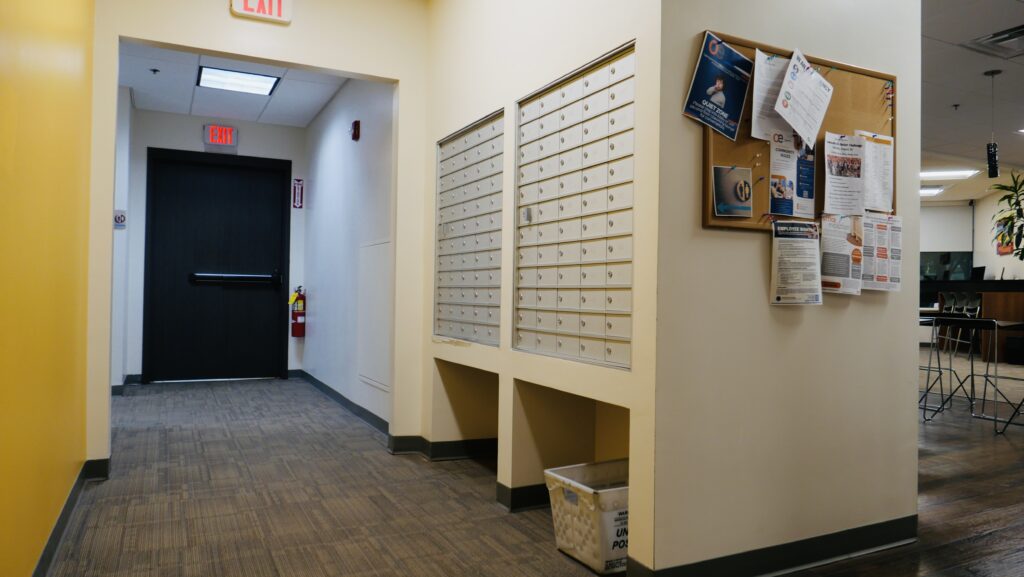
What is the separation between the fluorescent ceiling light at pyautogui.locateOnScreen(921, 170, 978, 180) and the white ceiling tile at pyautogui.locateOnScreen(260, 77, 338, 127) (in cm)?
841

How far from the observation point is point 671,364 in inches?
83.5

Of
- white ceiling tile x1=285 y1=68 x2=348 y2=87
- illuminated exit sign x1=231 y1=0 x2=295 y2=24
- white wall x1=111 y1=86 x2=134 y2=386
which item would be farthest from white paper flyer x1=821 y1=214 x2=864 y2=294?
white wall x1=111 y1=86 x2=134 y2=386

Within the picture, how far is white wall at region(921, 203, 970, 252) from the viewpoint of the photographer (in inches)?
496

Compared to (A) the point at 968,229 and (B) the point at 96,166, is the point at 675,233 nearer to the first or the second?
(B) the point at 96,166

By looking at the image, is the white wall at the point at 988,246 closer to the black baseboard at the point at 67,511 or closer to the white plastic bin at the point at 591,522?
the white plastic bin at the point at 591,522

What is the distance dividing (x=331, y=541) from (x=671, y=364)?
1477mm

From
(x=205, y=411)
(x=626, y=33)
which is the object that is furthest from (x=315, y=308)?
(x=626, y=33)

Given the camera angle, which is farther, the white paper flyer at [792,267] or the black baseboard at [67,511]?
the white paper flyer at [792,267]

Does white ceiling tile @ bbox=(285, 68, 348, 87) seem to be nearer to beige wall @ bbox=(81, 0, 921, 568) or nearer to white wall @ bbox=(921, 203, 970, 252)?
beige wall @ bbox=(81, 0, 921, 568)

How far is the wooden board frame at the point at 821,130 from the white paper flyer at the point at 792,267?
2.1 inches

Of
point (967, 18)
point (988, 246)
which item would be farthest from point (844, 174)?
point (988, 246)

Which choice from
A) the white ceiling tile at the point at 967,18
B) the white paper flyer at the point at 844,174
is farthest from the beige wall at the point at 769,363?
the white ceiling tile at the point at 967,18

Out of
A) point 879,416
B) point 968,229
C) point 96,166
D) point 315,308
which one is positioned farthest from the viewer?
point 968,229

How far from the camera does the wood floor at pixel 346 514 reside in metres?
2.39
